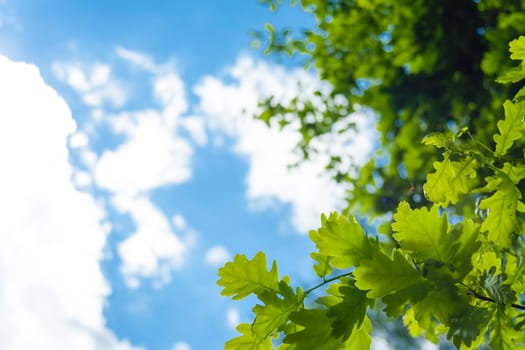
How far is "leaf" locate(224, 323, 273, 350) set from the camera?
953 mm

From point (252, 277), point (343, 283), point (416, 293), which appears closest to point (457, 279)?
point (416, 293)

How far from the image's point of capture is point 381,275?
0.83 meters

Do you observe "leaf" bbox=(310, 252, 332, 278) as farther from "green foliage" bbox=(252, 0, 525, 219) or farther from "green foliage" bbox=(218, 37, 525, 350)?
→ "green foliage" bbox=(252, 0, 525, 219)

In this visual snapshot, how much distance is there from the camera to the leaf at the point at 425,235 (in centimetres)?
86

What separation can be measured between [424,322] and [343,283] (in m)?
0.15

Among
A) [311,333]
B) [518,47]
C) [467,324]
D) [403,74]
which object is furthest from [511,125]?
[403,74]

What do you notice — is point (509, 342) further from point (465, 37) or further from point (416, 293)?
point (465, 37)

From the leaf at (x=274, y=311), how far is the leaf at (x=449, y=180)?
0.38 m

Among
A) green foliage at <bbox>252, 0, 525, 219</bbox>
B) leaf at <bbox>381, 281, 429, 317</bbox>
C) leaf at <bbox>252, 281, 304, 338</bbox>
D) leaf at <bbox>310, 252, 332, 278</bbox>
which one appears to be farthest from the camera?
green foliage at <bbox>252, 0, 525, 219</bbox>

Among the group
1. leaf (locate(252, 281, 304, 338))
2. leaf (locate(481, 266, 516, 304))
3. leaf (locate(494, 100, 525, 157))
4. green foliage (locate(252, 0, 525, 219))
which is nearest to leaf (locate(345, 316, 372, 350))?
leaf (locate(252, 281, 304, 338))

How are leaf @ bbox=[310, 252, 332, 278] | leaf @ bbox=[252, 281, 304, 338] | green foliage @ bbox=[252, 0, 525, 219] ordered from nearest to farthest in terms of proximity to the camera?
leaf @ bbox=[252, 281, 304, 338]
leaf @ bbox=[310, 252, 332, 278]
green foliage @ bbox=[252, 0, 525, 219]

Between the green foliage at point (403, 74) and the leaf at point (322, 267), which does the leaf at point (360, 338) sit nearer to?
the leaf at point (322, 267)

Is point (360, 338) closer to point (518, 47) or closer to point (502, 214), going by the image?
point (502, 214)

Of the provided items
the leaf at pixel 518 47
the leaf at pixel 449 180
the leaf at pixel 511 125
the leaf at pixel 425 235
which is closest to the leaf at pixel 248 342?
the leaf at pixel 425 235
